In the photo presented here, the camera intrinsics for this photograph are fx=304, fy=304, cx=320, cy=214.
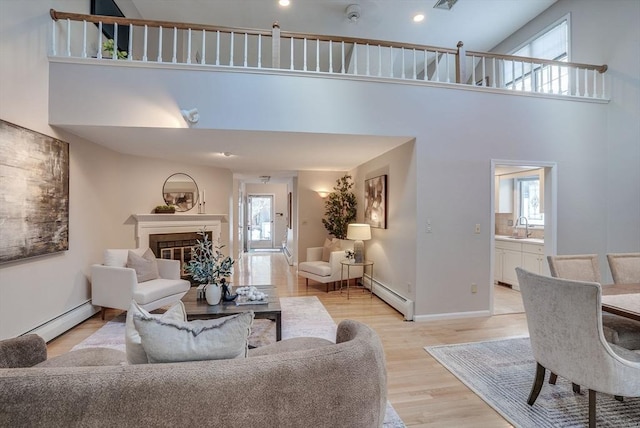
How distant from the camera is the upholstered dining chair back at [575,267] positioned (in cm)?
261

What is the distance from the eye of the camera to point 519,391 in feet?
7.41

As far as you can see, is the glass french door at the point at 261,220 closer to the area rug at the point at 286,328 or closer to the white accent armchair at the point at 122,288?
the area rug at the point at 286,328

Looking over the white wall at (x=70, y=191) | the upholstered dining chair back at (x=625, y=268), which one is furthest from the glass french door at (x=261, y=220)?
the upholstered dining chair back at (x=625, y=268)

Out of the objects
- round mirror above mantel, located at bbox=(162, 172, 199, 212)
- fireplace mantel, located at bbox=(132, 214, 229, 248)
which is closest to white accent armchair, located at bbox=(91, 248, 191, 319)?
fireplace mantel, located at bbox=(132, 214, 229, 248)

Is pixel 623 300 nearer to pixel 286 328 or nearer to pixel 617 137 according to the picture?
pixel 286 328

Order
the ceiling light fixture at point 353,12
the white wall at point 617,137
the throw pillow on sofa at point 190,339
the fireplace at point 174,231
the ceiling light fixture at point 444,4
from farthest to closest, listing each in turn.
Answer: the fireplace at point 174,231 < the ceiling light fixture at point 353,12 < the ceiling light fixture at point 444,4 < the white wall at point 617,137 < the throw pillow on sofa at point 190,339

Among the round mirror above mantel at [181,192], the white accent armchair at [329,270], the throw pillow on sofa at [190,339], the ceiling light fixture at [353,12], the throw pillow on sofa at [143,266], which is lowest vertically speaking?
the white accent armchair at [329,270]

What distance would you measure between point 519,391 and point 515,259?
3.47 meters

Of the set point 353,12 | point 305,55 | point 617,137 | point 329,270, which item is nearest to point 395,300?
point 329,270

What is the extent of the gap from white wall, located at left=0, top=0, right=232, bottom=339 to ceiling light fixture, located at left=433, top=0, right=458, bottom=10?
4968 millimetres

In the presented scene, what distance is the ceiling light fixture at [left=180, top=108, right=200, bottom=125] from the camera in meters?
3.23

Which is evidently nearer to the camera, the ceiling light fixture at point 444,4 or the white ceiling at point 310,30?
the white ceiling at point 310,30

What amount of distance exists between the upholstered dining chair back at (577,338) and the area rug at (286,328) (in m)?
1.89

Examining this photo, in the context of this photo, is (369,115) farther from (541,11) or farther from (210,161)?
(541,11)
